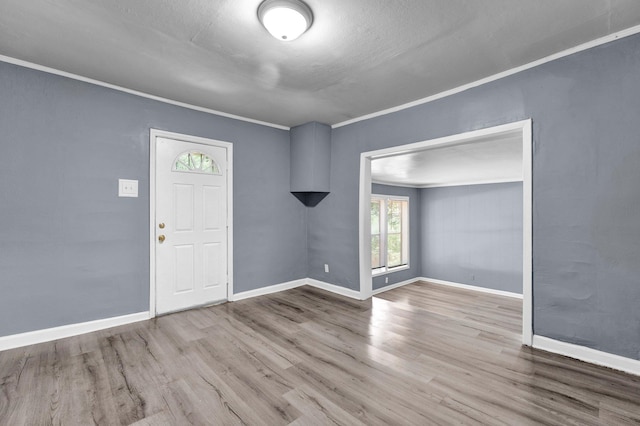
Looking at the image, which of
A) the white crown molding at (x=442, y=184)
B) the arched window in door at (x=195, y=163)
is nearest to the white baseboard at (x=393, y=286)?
the white crown molding at (x=442, y=184)

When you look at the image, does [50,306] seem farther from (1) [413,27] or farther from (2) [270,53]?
(1) [413,27]

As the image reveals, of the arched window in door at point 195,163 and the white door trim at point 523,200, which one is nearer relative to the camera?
the white door trim at point 523,200

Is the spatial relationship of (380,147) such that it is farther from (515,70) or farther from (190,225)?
(190,225)

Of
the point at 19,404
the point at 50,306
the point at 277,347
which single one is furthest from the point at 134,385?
the point at 50,306

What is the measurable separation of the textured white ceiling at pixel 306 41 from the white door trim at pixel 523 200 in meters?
0.56

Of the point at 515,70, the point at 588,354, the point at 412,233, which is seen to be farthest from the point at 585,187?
the point at 412,233

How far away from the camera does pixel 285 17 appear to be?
1.87 metres

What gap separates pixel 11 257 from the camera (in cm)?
256

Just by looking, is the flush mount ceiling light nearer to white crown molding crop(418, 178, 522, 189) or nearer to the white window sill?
the white window sill

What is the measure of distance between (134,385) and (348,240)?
2936 mm

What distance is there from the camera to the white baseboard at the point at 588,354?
2143 millimetres

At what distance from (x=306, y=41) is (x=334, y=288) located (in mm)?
3340

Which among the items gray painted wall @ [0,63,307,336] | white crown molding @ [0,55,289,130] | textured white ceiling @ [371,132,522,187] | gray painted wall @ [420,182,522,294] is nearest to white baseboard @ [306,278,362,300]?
textured white ceiling @ [371,132,522,187]

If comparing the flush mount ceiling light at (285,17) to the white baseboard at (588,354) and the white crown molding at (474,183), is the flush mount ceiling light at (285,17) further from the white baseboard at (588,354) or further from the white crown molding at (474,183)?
the white crown molding at (474,183)
